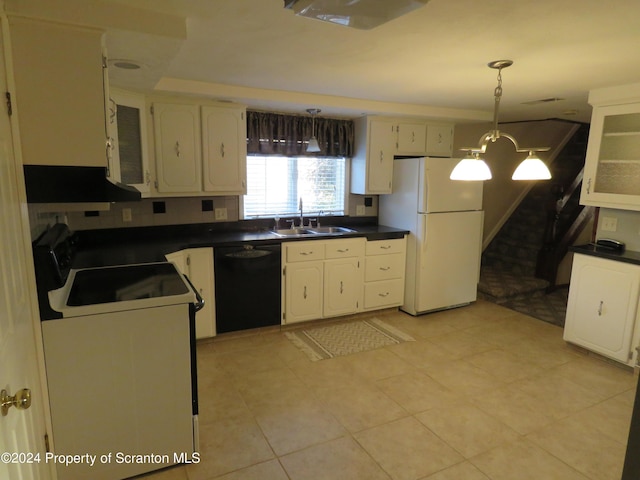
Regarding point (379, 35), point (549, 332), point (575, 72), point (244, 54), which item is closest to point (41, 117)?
point (244, 54)

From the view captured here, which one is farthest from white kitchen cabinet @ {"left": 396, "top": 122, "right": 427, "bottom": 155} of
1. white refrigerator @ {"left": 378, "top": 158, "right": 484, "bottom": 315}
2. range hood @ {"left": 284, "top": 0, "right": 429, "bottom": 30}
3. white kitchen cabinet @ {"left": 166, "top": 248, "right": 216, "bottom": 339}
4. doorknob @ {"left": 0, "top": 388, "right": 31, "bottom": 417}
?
doorknob @ {"left": 0, "top": 388, "right": 31, "bottom": 417}

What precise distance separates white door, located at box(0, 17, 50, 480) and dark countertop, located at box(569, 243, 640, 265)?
382 centimetres

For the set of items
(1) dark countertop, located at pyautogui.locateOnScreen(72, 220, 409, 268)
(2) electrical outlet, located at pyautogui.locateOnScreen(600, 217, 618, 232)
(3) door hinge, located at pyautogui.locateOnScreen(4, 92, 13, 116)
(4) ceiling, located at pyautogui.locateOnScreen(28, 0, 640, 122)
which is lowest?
(1) dark countertop, located at pyautogui.locateOnScreen(72, 220, 409, 268)

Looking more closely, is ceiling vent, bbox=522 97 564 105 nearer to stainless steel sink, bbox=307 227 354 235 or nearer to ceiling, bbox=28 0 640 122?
ceiling, bbox=28 0 640 122

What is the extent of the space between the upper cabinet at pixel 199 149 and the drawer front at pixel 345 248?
99cm

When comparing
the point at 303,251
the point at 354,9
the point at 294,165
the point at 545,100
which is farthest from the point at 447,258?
the point at 354,9

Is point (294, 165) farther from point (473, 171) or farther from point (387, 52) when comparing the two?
point (473, 171)

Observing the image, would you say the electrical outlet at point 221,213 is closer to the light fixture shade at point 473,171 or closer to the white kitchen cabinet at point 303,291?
the white kitchen cabinet at point 303,291

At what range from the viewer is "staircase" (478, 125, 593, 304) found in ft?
17.0

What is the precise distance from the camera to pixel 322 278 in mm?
3895

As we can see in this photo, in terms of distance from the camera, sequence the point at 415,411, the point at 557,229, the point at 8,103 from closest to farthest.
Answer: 1. the point at 8,103
2. the point at 415,411
3. the point at 557,229

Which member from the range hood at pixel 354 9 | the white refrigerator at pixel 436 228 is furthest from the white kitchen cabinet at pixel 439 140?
the range hood at pixel 354 9

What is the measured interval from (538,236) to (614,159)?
259 centimetres

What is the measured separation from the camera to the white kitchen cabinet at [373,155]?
421 centimetres
